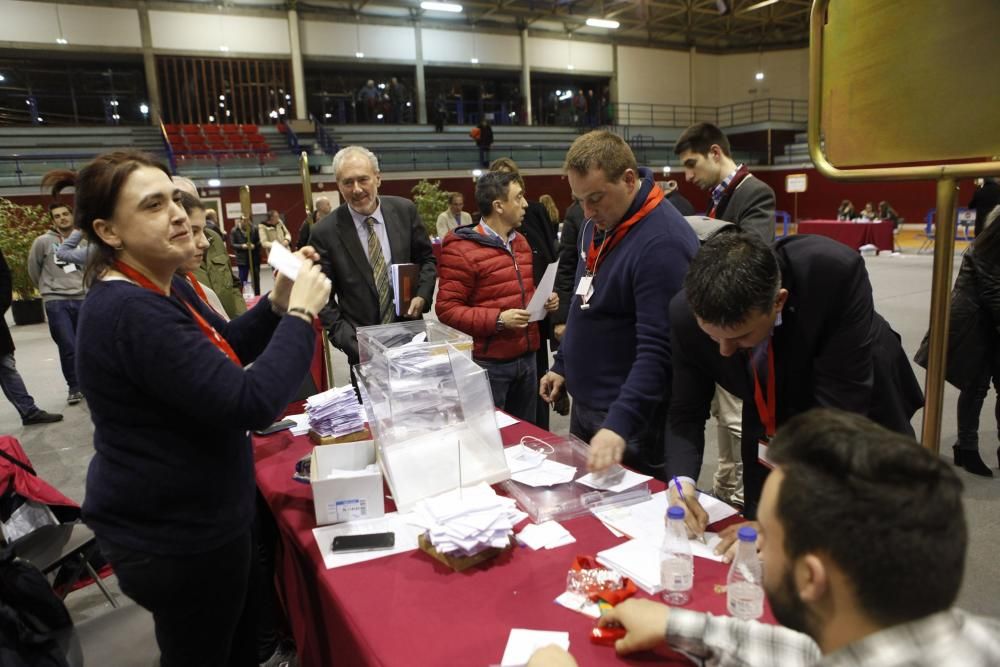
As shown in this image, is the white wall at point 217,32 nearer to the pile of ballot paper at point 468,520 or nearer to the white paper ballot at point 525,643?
the pile of ballot paper at point 468,520

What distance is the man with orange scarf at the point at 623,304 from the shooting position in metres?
1.73

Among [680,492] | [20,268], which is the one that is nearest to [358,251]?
[680,492]

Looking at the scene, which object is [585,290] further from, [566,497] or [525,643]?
[525,643]

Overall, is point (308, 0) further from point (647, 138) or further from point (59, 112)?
point (647, 138)

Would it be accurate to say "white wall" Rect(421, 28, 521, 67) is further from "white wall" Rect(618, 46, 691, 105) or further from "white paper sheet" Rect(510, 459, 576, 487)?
"white paper sheet" Rect(510, 459, 576, 487)

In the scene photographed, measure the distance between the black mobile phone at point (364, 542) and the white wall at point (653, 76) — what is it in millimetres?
22254

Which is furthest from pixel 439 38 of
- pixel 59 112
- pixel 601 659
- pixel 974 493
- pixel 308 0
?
pixel 601 659

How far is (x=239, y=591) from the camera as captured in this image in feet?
4.73

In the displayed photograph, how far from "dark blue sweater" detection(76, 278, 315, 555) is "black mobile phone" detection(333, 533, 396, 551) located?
223mm

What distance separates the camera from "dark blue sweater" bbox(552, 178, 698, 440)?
68.0 inches

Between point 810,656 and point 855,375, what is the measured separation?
64 cm

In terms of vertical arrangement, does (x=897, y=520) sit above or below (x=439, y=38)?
below

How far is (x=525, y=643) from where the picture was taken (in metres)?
1.07

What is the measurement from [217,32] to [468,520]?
18.0m
